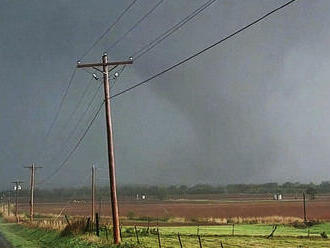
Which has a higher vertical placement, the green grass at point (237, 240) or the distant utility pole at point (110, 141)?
the distant utility pole at point (110, 141)

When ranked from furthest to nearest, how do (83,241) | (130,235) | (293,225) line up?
(293,225)
(130,235)
(83,241)

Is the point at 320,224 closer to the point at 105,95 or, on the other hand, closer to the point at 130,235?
the point at 130,235

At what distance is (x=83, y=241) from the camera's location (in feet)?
130

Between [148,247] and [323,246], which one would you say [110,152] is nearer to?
[148,247]

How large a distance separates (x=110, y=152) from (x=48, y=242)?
513 inches

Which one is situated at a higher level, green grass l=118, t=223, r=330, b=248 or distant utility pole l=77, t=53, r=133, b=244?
distant utility pole l=77, t=53, r=133, b=244

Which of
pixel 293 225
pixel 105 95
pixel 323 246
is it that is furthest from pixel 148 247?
pixel 293 225

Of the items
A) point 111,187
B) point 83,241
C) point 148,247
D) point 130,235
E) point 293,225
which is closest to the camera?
point 148,247

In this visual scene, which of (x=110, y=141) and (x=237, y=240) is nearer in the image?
(x=110, y=141)

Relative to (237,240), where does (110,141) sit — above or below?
above

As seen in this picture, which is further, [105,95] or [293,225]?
[293,225]

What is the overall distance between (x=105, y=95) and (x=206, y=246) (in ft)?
42.3

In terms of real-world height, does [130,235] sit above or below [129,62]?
below

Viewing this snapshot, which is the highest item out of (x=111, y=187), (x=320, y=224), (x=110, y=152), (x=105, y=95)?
(x=105, y=95)
